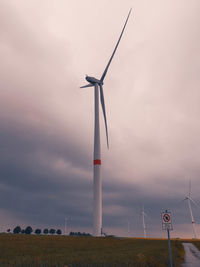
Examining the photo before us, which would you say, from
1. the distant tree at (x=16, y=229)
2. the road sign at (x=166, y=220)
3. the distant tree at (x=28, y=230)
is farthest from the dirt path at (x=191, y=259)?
the distant tree at (x=16, y=229)

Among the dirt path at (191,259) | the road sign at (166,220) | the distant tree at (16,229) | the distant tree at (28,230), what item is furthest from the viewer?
the distant tree at (28,230)

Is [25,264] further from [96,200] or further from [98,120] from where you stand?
[98,120]

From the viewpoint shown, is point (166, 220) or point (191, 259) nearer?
point (166, 220)

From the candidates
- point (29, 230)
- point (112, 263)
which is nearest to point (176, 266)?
point (112, 263)

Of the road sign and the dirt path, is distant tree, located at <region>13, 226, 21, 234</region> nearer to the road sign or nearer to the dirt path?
the dirt path

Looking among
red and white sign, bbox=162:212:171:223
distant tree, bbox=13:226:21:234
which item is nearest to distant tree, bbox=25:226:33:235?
distant tree, bbox=13:226:21:234

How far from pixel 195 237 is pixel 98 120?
343 ft

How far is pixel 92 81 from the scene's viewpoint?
274 ft

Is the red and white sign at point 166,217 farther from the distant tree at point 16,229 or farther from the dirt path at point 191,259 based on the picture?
the distant tree at point 16,229

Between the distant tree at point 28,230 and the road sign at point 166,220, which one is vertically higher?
the distant tree at point 28,230

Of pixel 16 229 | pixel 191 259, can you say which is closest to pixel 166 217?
pixel 191 259

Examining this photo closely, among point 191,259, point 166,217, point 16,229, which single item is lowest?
point 191,259

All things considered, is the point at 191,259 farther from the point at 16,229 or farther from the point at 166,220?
the point at 16,229

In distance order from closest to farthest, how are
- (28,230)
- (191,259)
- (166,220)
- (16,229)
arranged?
(166,220)
(191,259)
(16,229)
(28,230)
